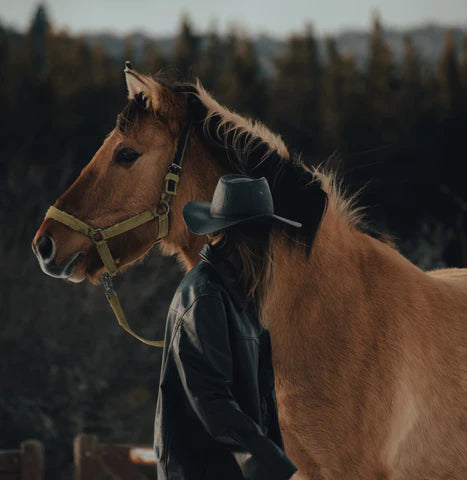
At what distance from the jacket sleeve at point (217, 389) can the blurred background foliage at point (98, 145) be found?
1.67 meters

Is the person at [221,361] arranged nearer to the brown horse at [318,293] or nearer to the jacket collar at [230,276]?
the jacket collar at [230,276]

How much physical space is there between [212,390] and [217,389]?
0.02 meters

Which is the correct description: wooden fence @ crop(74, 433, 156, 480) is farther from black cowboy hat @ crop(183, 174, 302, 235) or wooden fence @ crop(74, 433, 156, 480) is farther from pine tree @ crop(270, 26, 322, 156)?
pine tree @ crop(270, 26, 322, 156)

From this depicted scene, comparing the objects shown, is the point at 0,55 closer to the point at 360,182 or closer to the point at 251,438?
the point at 360,182

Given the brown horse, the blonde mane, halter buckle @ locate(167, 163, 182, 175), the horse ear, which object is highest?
the horse ear

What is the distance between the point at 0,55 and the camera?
16.4 m

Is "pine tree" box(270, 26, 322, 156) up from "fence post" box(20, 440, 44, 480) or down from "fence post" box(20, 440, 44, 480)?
up

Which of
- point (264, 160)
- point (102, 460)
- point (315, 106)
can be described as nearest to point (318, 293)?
point (264, 160)

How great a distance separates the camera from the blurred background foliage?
1020 cm

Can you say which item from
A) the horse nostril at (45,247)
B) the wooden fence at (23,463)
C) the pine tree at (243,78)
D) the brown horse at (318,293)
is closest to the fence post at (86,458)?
the wooden fence at (23,463)

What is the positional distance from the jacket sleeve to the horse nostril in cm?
129

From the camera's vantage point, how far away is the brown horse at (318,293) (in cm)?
305

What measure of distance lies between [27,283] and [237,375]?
8838 millimetres

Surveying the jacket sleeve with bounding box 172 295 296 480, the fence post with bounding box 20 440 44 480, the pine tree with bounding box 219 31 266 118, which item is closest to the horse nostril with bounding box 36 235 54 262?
the jacket sleeve with bounding box 172 295 296 480
